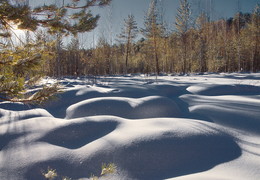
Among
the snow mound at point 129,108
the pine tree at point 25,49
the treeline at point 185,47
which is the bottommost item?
the snow mound at point 129,108

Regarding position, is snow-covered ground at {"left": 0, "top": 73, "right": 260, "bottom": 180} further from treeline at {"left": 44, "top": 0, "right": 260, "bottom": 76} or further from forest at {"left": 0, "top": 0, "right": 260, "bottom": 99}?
treeline at {"left": 44, "top": 0, "right": 260, "bottom": 76}

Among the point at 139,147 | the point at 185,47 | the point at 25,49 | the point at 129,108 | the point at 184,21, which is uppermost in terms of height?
the point at 184,21

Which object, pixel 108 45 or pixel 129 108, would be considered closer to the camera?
pixel 129 108

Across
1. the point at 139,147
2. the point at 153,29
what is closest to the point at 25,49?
the point at 139,147

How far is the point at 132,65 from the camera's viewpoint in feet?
111

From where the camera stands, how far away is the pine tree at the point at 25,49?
1.65m

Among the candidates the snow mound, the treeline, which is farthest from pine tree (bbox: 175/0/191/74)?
the snow mound

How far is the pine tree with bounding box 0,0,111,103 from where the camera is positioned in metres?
1.65

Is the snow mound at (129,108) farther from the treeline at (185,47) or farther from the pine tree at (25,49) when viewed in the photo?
the treeline at (185,47)

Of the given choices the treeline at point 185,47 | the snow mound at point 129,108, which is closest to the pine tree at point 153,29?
the treeline at point 185,47

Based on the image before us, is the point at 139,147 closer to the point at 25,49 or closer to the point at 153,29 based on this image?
the point at 25,49

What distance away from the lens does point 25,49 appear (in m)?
2.18

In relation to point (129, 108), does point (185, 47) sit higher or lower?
higher

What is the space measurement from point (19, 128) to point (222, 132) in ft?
9.38
